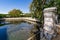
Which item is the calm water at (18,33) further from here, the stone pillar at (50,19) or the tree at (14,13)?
the tree at (14,13)

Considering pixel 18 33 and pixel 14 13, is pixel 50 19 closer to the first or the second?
pixel 18 33

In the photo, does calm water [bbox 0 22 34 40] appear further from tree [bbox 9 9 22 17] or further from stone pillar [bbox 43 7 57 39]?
tree [bbox 9 9 22 17]

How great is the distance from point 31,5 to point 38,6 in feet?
8.37

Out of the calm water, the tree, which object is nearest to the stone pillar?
the calm water

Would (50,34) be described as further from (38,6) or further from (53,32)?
(38,6)

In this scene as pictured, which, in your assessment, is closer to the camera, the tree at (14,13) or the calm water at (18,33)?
the calm water at (18,33)

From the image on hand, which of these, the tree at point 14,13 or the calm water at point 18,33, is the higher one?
the tree at point 14,13

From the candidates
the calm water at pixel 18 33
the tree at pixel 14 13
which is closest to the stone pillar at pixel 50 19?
the calm water at pixel 18 33

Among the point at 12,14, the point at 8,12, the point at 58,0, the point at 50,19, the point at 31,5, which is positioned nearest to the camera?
the point at 50,19

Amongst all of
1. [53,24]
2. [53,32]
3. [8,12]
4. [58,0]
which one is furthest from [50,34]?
[8,12]

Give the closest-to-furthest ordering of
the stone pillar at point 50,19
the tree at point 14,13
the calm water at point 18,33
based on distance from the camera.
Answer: the stone pillar at point 50,19 < the calm water at point 18,33 < the tree at point 14,13

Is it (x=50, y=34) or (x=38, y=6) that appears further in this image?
(x=38, y=6)

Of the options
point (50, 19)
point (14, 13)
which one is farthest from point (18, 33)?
point (14, 13)

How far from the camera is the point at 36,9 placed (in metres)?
25.1
